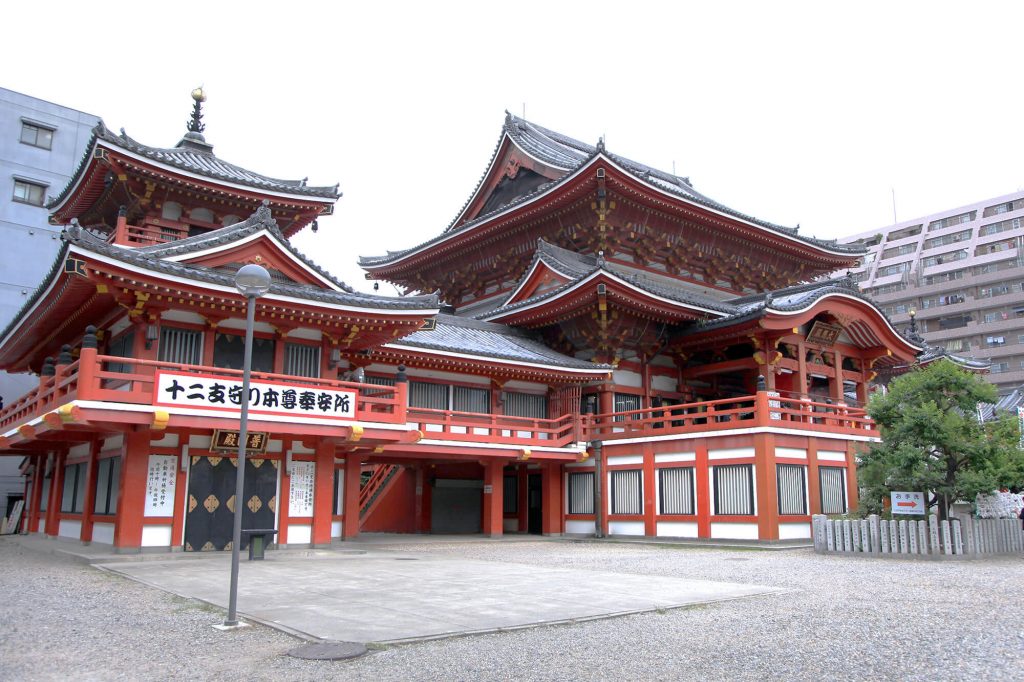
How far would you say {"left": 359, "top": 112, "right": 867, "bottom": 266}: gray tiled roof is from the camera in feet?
103

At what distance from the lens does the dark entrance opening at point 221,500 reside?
18938 mm

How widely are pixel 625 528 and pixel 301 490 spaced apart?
11.2 metres

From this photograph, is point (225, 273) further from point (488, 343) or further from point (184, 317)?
point (488, 343)

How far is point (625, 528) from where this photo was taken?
26375mm

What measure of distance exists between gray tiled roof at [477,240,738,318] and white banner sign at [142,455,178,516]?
13.8m

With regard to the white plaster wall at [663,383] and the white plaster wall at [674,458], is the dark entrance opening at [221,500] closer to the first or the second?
the white plaster wall at [674,458]

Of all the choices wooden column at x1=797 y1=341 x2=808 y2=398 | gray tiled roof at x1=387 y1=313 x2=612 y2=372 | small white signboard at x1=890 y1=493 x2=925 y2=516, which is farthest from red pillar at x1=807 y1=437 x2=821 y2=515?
gray tiled roof at x1=387 y1=313 x2=612 y2=372

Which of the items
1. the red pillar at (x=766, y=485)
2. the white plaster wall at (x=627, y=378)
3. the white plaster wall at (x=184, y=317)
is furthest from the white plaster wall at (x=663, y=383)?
the white plaster wall at (x=184, y=317)

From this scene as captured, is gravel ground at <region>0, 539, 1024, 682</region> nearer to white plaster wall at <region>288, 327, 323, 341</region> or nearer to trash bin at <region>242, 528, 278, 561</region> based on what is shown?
trash bin at <region>242, 528, 278, 561</region>

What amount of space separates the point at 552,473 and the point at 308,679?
21.3 m

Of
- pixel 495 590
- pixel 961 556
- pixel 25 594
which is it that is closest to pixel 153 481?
pixel 25 594

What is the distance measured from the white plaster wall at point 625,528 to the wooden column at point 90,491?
51.6ft

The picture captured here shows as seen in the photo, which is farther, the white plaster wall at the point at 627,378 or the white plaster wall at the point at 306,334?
the white plaster wall at the point at 627,378

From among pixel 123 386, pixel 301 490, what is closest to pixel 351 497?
pixel 301 490
